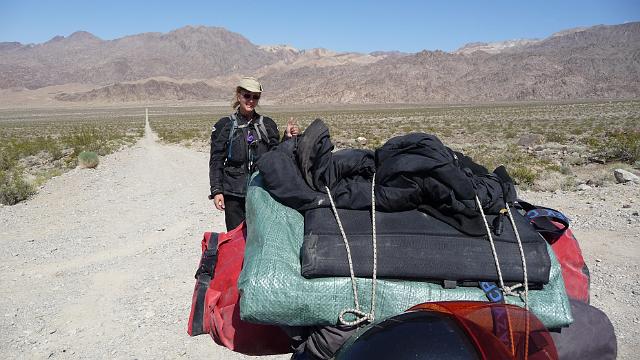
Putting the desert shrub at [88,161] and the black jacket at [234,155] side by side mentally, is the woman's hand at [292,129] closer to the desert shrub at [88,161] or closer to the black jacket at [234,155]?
the black jacket at [234,155]

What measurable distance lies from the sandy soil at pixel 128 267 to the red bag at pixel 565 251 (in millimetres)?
1213

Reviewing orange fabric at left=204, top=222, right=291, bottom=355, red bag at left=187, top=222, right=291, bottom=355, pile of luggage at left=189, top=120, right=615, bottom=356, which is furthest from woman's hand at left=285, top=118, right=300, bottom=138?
orange fabric at left=204, top=222, right=291, bottom=355

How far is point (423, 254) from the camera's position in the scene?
2057 millimetres

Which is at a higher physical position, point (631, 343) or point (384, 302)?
point (384, 302)

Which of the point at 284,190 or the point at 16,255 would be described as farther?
the point at 16,255

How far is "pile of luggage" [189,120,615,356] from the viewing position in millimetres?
2004

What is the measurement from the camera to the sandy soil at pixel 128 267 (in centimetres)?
333

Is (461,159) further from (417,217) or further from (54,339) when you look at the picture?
(54,339)

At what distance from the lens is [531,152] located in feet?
53.3

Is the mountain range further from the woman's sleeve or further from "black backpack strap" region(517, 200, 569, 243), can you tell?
"black backpack strap" region(517, 200, 569, 243)

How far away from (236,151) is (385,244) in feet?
6.13

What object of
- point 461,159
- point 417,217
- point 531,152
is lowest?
point 531,152

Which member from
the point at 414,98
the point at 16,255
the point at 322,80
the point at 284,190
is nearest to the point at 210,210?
the point at 16,255

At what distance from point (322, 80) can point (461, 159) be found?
119m
